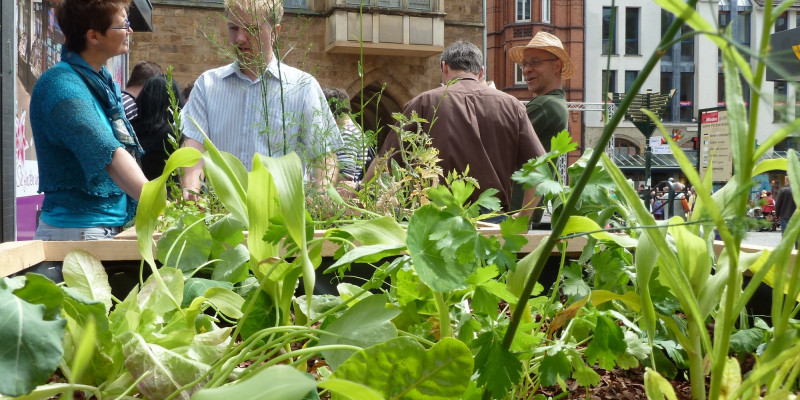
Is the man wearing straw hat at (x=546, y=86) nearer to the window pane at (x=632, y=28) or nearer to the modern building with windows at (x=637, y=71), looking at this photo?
the modern building with windows at (x=637, y=71)

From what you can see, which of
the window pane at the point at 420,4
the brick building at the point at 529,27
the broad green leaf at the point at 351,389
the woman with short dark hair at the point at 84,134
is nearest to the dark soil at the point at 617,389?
the broad green leaf at the point at 351,389

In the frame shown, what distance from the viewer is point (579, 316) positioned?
604mm

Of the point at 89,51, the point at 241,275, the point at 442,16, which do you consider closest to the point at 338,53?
the point at 442,16

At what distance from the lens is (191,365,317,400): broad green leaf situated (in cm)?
27

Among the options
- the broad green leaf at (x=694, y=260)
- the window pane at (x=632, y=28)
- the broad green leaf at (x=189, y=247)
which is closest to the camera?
the broad green leaf at (x=694, y=260)

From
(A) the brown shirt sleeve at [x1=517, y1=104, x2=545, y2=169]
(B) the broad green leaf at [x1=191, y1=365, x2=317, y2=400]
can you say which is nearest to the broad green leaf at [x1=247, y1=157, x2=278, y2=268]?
(B) the broad green leaf at [x1=191, y1=365, x2=317, y2=400]

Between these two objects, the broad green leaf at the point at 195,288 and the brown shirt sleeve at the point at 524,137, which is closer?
the broad green leaf at the point at 195,288

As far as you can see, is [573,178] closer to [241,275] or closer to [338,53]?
[241,275]

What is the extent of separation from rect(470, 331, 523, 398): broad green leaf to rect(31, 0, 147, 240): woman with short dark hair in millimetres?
1670

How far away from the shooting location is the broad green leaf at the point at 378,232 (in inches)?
20.6

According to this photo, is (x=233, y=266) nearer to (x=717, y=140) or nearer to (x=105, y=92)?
(x=105, y=92)

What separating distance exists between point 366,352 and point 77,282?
0.28 metres

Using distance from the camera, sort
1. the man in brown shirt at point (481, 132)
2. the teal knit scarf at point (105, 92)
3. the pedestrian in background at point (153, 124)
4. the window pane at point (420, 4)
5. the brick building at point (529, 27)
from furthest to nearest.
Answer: the brick building at point (529, 27), the window pane at point (420, 4), the pedestrian in background at point (153, 124), the man in brown shirt at point (481, 132), the teal knit scarf at point (105, 92)

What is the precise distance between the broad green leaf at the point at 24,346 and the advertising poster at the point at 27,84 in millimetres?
3360
